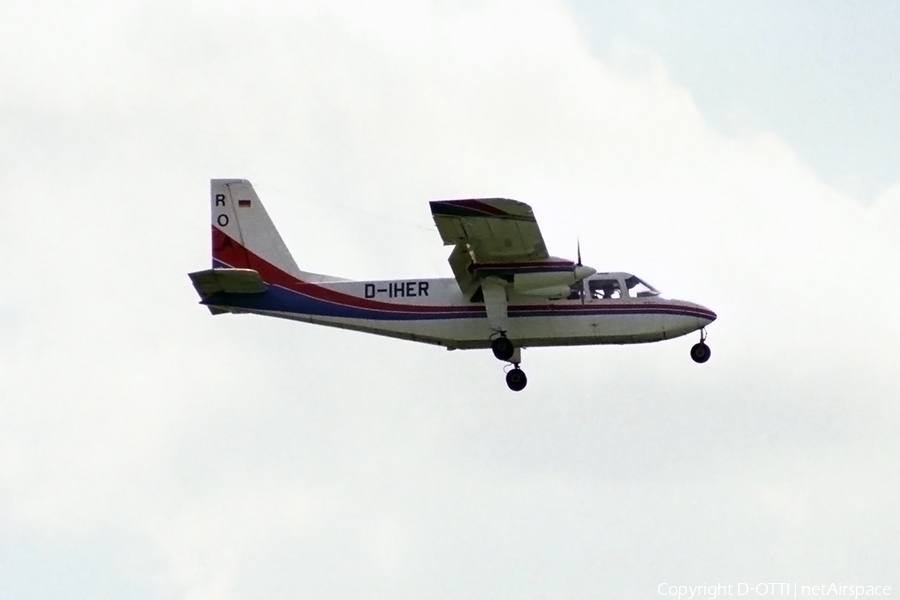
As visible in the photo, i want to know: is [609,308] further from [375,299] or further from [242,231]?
[242,231]

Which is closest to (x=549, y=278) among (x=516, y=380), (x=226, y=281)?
(x=516, y=380)

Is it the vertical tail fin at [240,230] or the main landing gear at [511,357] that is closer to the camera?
the main landing gear at [511,357]

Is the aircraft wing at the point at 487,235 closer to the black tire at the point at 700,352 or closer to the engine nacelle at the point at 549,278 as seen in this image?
the engine nacelle at the point at 549,278

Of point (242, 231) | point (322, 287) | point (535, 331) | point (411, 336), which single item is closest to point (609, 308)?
point (535, 331)

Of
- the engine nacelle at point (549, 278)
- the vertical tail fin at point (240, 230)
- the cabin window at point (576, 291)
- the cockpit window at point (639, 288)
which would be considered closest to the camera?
the engine nacelle at point (549, 278)

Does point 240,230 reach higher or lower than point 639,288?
higher

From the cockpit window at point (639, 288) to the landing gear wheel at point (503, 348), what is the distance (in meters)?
3.41

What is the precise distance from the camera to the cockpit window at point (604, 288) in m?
37.8

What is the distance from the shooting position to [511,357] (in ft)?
124

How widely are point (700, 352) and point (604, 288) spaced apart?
10.6ft

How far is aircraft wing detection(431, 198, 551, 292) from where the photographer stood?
3425 centimetres

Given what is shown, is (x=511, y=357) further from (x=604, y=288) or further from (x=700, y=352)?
(x=700, y=352)

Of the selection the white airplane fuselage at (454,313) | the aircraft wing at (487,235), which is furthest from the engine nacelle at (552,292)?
the aircraft wing at (487,235)

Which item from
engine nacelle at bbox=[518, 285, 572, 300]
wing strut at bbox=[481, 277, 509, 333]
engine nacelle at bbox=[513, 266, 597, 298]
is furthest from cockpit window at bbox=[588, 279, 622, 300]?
wing strut at bbox=[481, 277, 509, 333]
